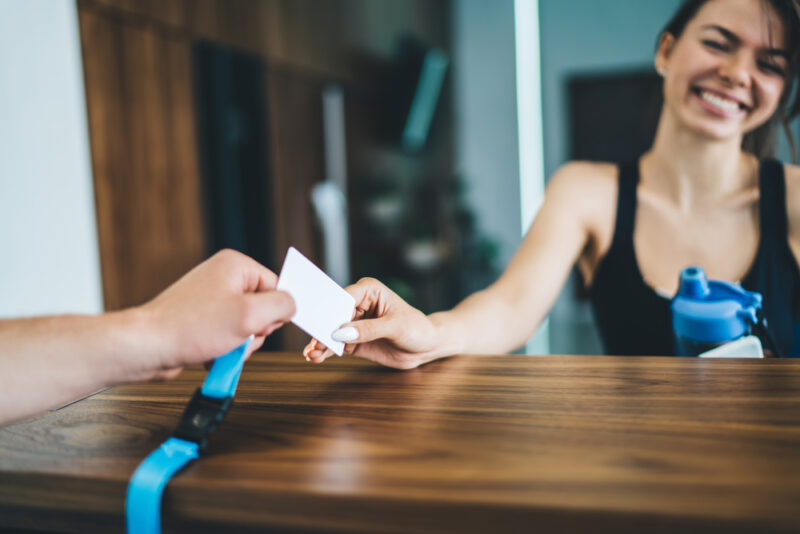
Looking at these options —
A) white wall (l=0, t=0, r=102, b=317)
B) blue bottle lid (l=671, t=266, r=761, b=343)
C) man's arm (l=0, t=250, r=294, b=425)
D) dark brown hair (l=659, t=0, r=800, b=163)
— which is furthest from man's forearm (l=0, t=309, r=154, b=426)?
white wall (l=0, t=0, r=102, b=317)

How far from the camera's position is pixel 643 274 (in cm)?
118

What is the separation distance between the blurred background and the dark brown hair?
227 mm

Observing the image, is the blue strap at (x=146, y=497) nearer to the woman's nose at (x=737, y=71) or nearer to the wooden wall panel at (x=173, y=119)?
the woman's nose at (x=737, y=71)

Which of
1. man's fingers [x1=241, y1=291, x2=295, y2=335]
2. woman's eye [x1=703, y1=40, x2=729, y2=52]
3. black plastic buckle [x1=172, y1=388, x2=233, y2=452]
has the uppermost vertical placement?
woman's eye [x1=703, y1=40, x2=729, y2=52]

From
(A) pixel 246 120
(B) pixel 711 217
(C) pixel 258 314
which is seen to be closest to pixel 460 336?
(C) pixel 258 314

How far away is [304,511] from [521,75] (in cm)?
620

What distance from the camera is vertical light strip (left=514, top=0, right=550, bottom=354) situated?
236 inches

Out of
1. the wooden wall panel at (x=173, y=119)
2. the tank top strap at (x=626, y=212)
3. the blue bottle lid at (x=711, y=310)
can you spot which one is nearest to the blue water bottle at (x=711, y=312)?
the blue bottle lid at (x=711, y=310)

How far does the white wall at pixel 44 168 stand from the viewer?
77.5 inches

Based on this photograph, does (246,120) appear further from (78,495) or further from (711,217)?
(78,495)

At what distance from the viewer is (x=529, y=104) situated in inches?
237

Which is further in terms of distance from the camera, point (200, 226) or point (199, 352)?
point (200, 226)

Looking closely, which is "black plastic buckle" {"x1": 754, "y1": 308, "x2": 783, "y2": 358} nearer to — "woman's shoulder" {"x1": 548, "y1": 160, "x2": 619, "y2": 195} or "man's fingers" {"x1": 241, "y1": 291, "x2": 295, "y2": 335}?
"woman's shoulder" {"x1": 548, "y1": 160, "x2": 619, "y2": 195}

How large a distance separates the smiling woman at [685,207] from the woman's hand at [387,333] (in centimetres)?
18
